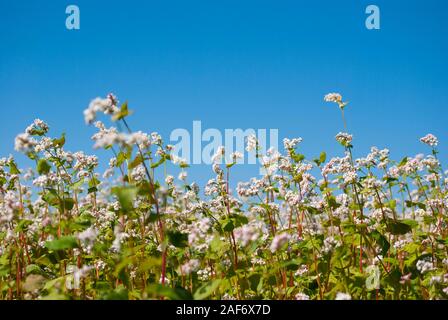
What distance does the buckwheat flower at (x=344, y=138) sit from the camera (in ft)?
20.0

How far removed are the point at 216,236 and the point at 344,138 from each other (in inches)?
95.0

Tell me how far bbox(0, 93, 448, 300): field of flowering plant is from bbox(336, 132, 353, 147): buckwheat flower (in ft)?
0.04

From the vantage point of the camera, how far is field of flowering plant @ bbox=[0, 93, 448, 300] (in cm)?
420

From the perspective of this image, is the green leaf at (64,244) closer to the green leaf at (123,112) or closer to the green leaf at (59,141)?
the green leaf at (123,112)

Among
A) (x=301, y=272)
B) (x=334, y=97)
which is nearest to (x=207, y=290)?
(x=301, y=272)

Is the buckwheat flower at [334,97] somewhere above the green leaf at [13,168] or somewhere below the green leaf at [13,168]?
above

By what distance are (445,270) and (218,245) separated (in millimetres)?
2556

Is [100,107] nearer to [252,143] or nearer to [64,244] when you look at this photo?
[64,244]

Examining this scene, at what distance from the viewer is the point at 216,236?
4.54 meters

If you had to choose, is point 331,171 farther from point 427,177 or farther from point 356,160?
point 427,177

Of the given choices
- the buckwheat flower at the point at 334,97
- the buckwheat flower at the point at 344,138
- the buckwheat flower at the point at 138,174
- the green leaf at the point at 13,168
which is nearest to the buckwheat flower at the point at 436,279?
the buckwheat flower at the point at 344,138

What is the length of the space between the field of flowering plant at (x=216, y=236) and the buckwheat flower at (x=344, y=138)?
0.5 inches

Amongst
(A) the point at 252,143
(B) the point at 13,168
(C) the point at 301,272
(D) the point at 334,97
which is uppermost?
(D) the point at 334,97

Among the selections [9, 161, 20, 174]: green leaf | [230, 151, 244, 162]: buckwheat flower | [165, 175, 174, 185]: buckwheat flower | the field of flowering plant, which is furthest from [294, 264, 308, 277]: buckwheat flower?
[9, 161, 20, 174]: green leaf
